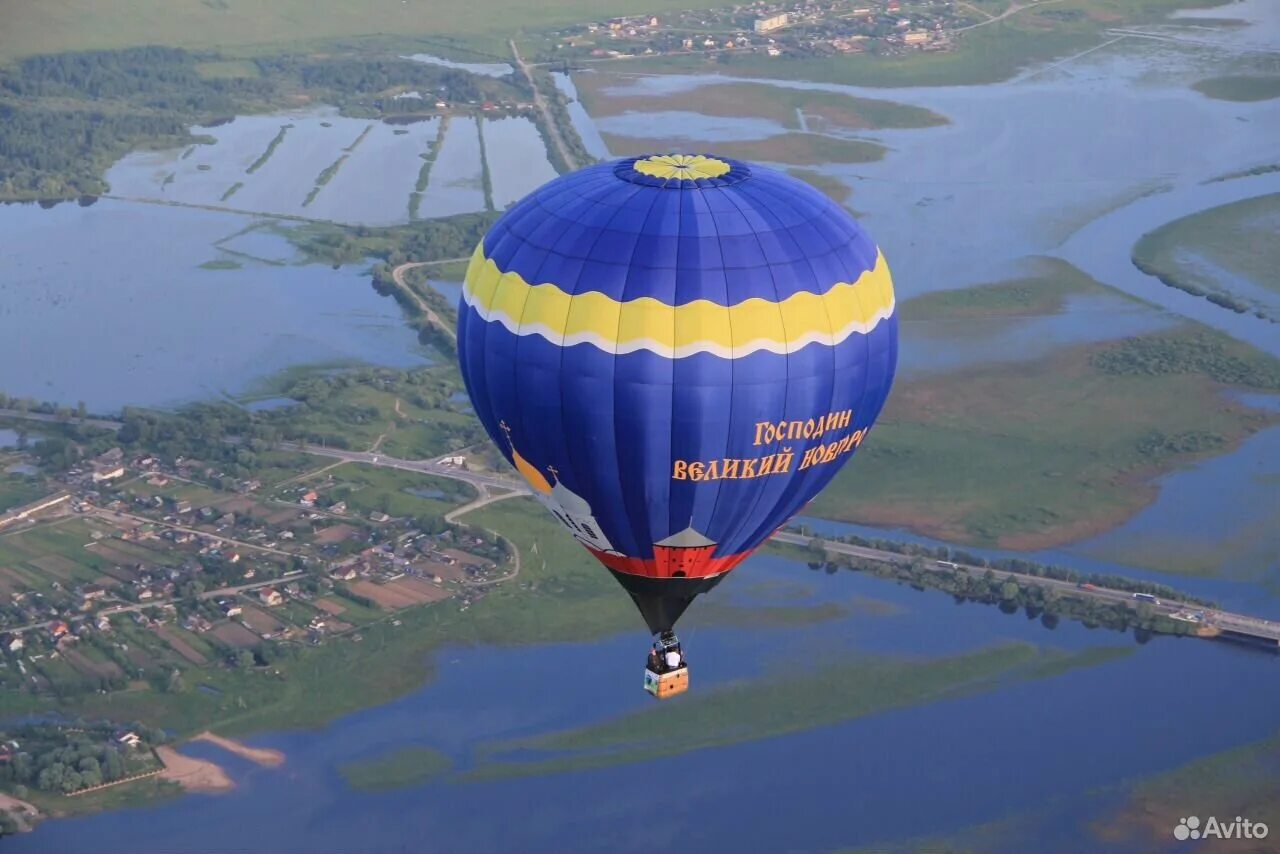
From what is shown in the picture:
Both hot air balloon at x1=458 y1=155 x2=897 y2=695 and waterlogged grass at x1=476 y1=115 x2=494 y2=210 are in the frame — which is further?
waterlogged grass at x1=476 y1=115 x2=494 y2=210

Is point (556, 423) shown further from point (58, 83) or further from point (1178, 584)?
point (58, 83)

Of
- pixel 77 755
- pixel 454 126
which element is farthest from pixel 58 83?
pixel 77 755

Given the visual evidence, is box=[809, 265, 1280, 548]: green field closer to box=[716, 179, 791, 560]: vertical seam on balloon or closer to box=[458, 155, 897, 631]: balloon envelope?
box=[716, 179, 791, 560]: vertical seam on balloon

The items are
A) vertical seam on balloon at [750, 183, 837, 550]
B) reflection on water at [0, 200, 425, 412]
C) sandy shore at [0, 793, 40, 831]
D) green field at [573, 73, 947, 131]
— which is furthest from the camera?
green field at [573, 73, 947, 131]

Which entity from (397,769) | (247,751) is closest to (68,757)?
(247,751)

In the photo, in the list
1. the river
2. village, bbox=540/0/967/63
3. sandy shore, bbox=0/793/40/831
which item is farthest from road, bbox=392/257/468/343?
village, bbox=540/0/967/63

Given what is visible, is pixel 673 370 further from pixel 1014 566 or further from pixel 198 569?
pixel 198 569
